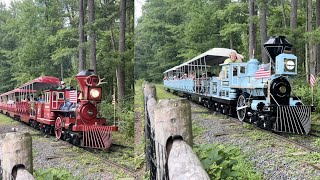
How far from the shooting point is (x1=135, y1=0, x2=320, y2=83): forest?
164 centimetres

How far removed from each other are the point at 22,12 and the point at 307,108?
1585mm

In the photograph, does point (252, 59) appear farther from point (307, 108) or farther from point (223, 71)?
point (307, 108)

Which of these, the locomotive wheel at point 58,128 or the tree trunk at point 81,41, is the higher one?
the tree trunk at point 81,41

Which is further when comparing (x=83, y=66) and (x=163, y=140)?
(x=83, y=66)

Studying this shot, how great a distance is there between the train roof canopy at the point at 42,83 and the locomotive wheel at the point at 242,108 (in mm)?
1052

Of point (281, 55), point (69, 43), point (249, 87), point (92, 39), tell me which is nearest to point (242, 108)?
point (249, 87)

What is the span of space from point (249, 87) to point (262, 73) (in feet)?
0.55

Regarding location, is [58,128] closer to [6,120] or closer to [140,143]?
[6,120]

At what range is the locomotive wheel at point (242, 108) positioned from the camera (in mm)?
1975

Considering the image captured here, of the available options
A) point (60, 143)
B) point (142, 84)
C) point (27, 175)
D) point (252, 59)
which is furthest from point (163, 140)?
point (60, 143)

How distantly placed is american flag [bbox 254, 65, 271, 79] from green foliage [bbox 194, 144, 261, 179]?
0.47 meters

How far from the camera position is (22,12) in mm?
2047

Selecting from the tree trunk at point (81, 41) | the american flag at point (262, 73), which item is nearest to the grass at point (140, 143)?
the tree trunk at point (81, 41)

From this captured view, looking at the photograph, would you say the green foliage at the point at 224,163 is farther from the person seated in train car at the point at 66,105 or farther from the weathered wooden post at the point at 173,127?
the person seated in train car at the point at 66,105
